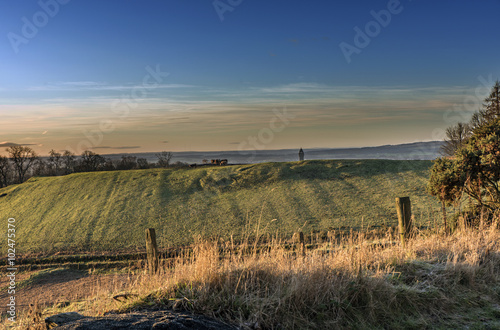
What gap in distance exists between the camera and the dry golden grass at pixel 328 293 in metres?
4.52

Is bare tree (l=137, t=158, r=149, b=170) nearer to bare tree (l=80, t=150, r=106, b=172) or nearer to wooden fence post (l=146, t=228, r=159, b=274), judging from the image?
bare tree (l=80, t=150, r=106, b=172)

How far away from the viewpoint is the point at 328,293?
4.90 m

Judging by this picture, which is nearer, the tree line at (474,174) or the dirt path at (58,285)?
the tree line at (474,174)

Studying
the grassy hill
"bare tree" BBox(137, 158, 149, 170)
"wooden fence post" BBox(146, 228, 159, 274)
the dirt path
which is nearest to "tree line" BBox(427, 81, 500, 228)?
the grassy hill

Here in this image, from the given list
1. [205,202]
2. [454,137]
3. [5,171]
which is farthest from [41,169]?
[454,137]

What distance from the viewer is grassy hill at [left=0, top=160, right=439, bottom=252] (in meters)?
18.5

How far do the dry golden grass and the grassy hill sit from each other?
994 cm

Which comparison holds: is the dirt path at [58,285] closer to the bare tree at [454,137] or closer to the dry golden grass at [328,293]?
the dry golden grass at [328,293]

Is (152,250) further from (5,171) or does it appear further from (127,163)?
(5,171)

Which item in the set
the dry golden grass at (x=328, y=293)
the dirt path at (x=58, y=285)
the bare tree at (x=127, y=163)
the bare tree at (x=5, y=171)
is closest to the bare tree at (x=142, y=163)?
the bare tree at (x=127, y=163)

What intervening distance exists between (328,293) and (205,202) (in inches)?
714

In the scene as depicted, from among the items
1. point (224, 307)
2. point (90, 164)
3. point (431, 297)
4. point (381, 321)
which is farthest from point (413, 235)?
point (90, 164)

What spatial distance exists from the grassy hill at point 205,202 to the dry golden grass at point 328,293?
32.6ft

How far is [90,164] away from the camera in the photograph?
3816cm
